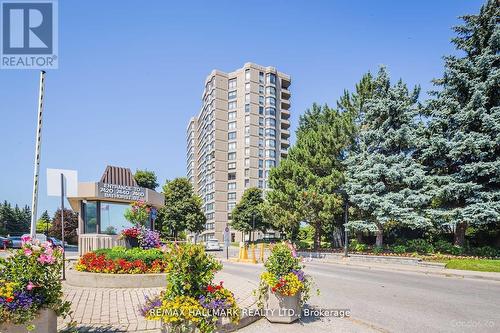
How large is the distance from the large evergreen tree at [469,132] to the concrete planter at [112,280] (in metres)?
21.2

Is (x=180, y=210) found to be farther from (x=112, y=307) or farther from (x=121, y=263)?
(x=112, y=307)

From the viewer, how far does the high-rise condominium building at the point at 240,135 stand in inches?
3250

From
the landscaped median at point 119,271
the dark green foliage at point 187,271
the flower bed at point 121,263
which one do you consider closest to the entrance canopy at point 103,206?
the flower bed at point 121,263

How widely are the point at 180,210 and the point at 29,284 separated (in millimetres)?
55167

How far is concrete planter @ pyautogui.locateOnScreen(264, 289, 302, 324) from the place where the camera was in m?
7.06

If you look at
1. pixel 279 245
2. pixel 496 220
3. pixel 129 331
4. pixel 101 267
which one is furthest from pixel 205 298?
pixel 496 220

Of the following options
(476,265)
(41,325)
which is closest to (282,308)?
(41,325)

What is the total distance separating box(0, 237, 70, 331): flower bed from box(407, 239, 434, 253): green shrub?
2618cm

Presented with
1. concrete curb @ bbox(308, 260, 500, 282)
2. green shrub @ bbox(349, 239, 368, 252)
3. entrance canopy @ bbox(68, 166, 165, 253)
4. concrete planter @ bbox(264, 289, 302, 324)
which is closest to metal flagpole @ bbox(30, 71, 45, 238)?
entrance canopy @ bbox(68, 166, 165, 253)

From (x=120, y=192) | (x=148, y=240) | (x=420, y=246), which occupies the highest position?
(x=120, y=192)

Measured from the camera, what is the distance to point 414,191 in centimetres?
2545

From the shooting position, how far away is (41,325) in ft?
16.1

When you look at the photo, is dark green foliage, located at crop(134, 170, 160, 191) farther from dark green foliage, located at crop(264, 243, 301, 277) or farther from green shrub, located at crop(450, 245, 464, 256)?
dark green foliage, located at crop(264, 243, 301, 277)

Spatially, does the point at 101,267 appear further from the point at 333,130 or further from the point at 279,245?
Result: the point at 333,130
